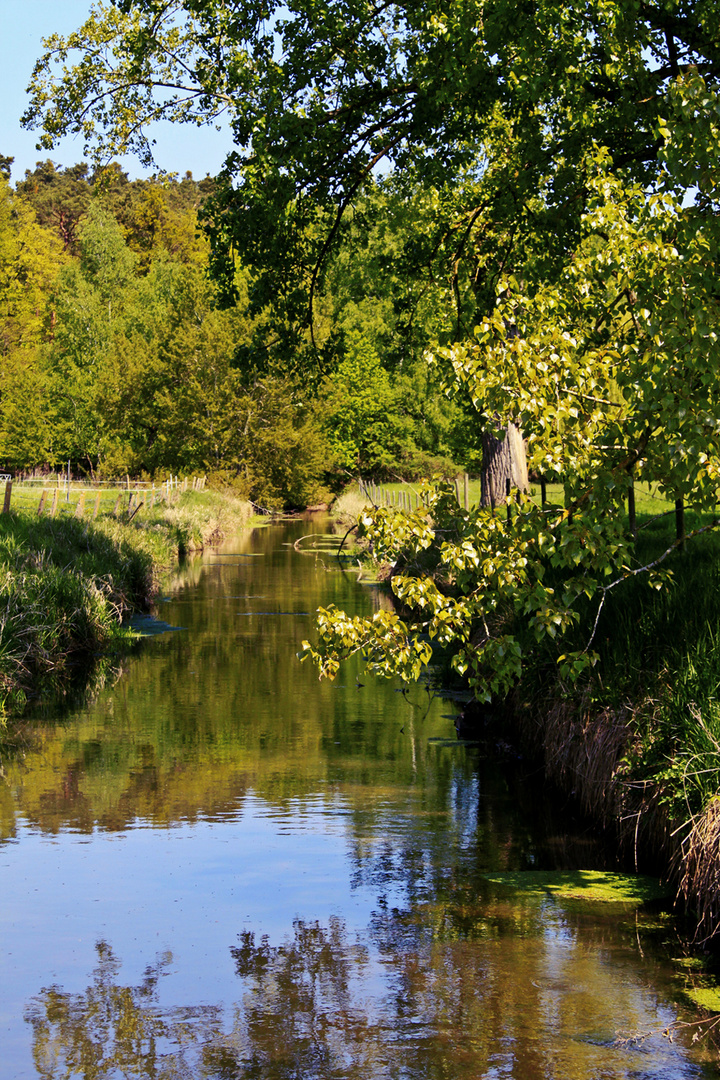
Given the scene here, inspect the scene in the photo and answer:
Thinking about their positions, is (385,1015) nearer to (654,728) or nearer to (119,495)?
(654,728)

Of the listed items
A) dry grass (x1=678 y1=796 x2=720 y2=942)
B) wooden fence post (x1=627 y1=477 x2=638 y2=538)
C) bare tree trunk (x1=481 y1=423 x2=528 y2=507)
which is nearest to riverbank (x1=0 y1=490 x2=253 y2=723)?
bare tree trunk (x1=481 y1=423 x2=528 y2=507)

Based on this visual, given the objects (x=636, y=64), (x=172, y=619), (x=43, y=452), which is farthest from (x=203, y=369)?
(x=636, y=64)

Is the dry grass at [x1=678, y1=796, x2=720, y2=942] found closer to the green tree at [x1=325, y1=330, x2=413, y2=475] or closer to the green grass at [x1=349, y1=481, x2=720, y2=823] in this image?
the green grass at [x1=349, y1=481, x2=720, y2=823]

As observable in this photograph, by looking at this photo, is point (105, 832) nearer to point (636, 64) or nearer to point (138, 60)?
point (636, 64)

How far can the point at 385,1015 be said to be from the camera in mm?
6684

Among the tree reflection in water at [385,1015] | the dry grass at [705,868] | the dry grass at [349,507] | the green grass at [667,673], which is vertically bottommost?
the tree reflection in water at [385,1015]

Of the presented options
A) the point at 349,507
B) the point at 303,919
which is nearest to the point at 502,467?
the point at 303,919

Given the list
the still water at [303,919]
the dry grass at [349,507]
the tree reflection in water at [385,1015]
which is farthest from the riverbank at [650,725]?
the dry grass at [349,507]

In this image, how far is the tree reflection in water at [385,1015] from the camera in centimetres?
610

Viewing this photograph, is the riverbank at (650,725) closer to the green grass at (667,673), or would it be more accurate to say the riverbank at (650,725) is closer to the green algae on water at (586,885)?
the green grass at (667,673)

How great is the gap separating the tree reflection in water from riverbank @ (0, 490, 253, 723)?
806 centimetres

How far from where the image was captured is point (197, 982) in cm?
718

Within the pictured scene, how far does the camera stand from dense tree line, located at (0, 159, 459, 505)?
207 ft

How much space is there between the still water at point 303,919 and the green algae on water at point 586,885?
187mm
